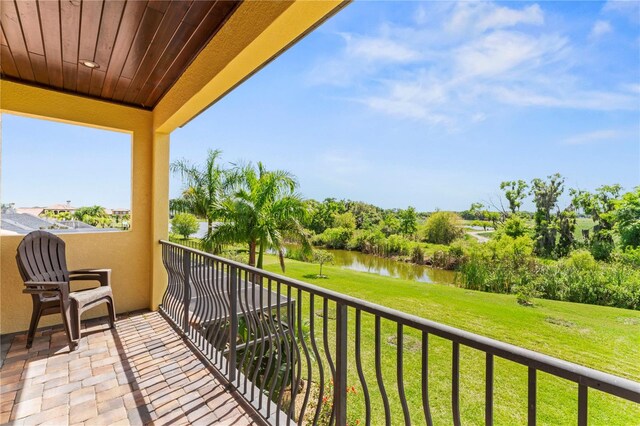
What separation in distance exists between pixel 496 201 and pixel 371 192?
917 centimetres

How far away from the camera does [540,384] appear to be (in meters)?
4.97

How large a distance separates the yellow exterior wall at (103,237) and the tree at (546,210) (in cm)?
1588

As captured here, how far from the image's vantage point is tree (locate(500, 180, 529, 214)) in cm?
1667

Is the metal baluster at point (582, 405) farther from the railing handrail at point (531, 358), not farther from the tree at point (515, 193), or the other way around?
the tree at point (515, 193)

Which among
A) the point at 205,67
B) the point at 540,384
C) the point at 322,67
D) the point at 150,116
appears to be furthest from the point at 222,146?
the point at 540,384

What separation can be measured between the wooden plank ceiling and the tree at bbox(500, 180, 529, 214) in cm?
1879

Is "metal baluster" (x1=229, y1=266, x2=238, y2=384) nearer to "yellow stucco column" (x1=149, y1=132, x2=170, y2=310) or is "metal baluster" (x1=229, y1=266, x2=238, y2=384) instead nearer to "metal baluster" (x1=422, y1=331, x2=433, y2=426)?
"metal baluster" (x1=422, y1=331, x2=433, y2=426)

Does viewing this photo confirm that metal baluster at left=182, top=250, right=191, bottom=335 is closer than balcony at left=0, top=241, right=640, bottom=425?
No

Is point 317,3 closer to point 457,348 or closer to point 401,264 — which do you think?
point 457,348

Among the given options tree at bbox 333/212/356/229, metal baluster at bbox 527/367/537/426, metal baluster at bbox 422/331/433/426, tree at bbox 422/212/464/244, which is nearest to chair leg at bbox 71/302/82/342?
metal baluster at bbox 422/331/433/426

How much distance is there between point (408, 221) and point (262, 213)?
13.5 m

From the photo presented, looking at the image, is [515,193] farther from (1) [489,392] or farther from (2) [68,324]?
(2) [68,324]

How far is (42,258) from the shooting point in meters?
3.09

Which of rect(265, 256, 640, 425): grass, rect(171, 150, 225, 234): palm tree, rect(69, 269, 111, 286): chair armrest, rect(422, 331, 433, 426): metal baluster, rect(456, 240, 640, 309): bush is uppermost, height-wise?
rect(171, 150, 225, 234): palm tree
